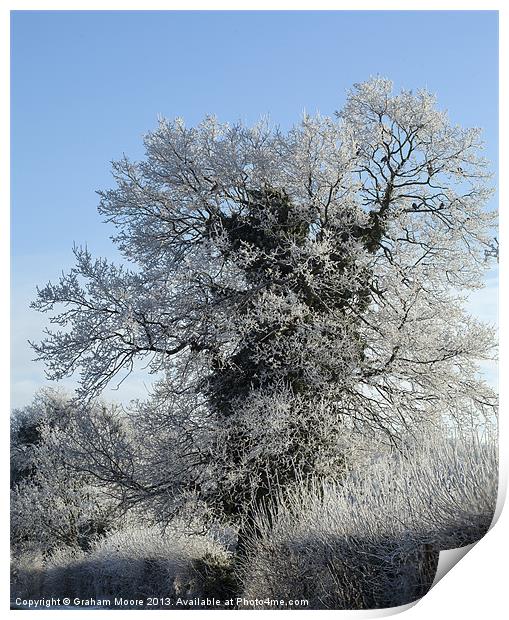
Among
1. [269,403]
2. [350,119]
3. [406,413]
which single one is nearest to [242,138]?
[350,119]

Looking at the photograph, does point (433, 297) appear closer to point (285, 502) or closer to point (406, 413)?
point (406, 413)

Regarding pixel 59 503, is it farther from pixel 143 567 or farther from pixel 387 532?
pixel 387 532

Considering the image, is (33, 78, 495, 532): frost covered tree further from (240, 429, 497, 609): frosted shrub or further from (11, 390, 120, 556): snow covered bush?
(240, 429, 497, 609): frosted shrub

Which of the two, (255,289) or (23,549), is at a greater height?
(255,289)

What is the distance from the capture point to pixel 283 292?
10156mm

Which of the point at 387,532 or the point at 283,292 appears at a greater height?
the point at 283,292

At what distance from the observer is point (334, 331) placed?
32.9 feet

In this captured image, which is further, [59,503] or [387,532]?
[59,503]

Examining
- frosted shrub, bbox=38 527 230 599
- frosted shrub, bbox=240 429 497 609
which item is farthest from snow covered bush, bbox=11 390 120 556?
frosted shrub, bbox=240 429 497 609

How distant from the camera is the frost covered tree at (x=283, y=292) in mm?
9914

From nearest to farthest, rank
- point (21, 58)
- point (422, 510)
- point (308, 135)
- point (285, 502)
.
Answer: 1. point (422, 510)
2. point (21, 58)
3. point (285, 502)
4. point (308, 135)

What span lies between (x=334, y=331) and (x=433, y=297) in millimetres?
1493

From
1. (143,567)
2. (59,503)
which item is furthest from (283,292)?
(59,503)

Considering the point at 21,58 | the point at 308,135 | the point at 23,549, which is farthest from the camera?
the point at 23,549
